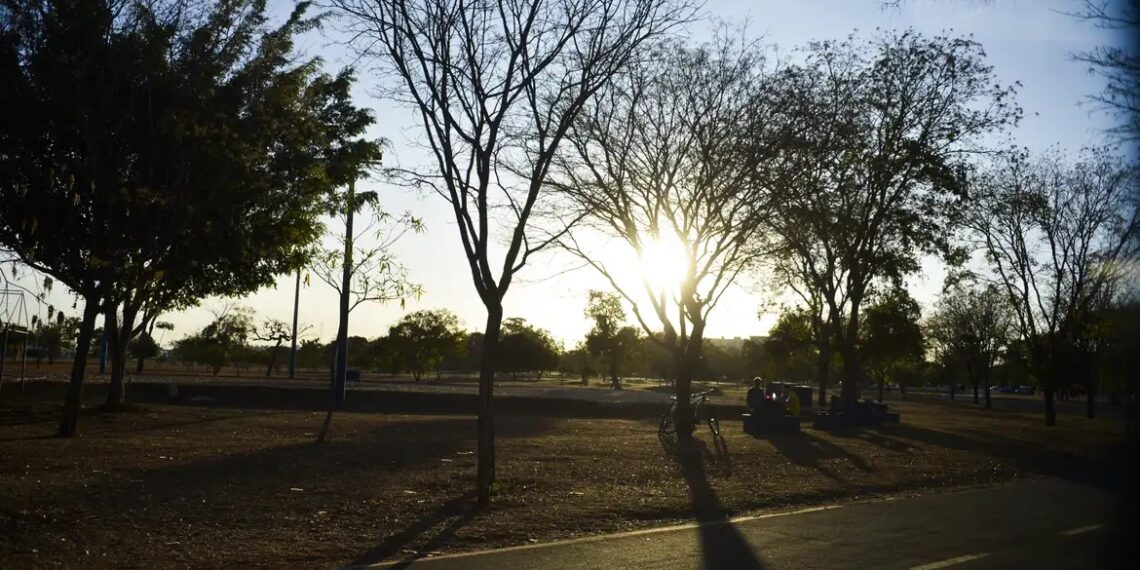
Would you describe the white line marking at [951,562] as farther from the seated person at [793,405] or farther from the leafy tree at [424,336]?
the leafy tree at [424,336]

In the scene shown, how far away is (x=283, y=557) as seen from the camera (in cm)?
835

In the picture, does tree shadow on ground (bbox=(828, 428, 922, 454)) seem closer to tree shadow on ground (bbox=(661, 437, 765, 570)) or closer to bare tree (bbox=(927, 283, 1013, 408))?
tree shadow on ground (bbox=(661, 437, 765, 570))

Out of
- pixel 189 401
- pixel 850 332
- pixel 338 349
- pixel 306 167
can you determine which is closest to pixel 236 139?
pixel 306 167

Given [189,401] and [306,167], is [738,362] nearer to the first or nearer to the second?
[189,401]

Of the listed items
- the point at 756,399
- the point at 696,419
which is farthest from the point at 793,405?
the point at 696,419

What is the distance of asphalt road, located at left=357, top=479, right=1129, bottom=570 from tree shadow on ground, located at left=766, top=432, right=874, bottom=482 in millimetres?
3797

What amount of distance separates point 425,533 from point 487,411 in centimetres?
225

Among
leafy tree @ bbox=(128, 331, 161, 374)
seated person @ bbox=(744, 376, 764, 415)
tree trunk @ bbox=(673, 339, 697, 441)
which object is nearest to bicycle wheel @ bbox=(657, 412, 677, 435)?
tree trunk @ bbox=(673, 339, 697, 441)

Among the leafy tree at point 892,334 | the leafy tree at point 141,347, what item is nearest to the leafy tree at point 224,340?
the leafy tree at point 141,347

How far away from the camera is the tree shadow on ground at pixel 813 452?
56.4ft

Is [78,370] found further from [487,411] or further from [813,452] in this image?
[813,452]

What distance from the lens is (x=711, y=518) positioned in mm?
11328

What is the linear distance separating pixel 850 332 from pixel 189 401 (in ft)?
73.8

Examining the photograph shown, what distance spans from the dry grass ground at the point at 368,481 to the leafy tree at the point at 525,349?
6660cm
